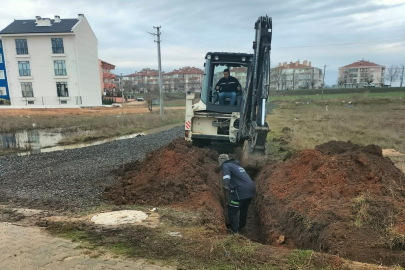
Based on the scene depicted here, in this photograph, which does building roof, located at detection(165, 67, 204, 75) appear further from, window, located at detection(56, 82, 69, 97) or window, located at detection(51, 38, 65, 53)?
window, located at detection(56, 82, 69, 97)

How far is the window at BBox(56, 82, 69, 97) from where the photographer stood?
4250 cm

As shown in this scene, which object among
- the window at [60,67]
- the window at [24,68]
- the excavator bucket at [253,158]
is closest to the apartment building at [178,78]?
the window at [60,67]

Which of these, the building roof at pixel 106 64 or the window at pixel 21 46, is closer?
the window at pixel 21 46

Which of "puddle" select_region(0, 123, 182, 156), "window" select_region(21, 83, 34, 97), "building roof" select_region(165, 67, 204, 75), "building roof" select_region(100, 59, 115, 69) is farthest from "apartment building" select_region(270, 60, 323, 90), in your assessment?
"puddle" select_region(0, 123, 182, 156)

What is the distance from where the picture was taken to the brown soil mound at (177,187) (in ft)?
18.8

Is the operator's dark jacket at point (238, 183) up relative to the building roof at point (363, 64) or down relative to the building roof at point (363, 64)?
down

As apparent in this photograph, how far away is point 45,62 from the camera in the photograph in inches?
1656

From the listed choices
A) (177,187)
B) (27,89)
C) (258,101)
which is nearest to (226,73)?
(258,101)

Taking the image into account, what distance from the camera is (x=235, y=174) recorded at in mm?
5535

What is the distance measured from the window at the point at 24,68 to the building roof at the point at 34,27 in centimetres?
418

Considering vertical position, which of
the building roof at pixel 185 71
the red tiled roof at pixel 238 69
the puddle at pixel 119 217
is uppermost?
the building roof at pixel 185 71

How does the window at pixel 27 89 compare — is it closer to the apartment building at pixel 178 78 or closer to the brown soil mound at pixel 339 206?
the brown soil mound at pixel 339 206

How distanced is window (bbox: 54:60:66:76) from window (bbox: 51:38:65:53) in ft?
5.01

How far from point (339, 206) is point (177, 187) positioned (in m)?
3.24
